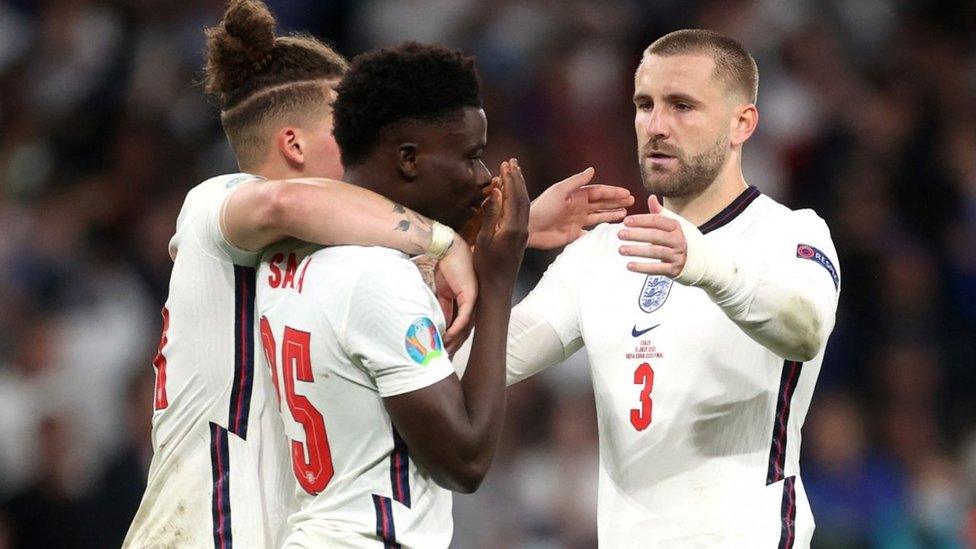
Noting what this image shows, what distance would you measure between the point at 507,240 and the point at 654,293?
94 cm

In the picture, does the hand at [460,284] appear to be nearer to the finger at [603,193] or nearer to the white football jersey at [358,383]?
the white football jersey at [358,383]

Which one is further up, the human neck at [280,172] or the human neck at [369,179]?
the human neck at [280,172]

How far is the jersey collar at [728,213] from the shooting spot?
407 cm

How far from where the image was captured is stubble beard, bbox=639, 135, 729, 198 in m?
4.08

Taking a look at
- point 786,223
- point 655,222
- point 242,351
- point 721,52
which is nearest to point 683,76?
point 721,52

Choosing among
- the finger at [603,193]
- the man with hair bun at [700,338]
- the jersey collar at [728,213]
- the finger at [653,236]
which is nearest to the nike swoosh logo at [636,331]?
the man with hair bun at [700,338]

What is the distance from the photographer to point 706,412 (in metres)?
3.84

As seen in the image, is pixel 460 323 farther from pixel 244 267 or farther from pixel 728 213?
pixel 728 213

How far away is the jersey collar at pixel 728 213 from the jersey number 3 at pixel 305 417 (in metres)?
1.43

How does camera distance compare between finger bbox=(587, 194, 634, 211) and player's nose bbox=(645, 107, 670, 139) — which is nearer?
player's nose bbox=(645, 107, 670, 139)

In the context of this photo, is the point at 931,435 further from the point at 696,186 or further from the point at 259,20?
the point at 259,20

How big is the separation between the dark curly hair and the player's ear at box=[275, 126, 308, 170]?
0.50 metres

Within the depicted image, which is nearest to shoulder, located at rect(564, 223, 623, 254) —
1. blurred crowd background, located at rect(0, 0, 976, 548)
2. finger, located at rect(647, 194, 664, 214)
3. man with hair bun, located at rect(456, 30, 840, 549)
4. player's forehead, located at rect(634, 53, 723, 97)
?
man with hair bun, located at rect(456, 30, 840, 549)

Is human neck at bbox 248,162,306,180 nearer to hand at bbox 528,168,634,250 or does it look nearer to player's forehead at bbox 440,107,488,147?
player's forehead at bbox 440,107,488,147
